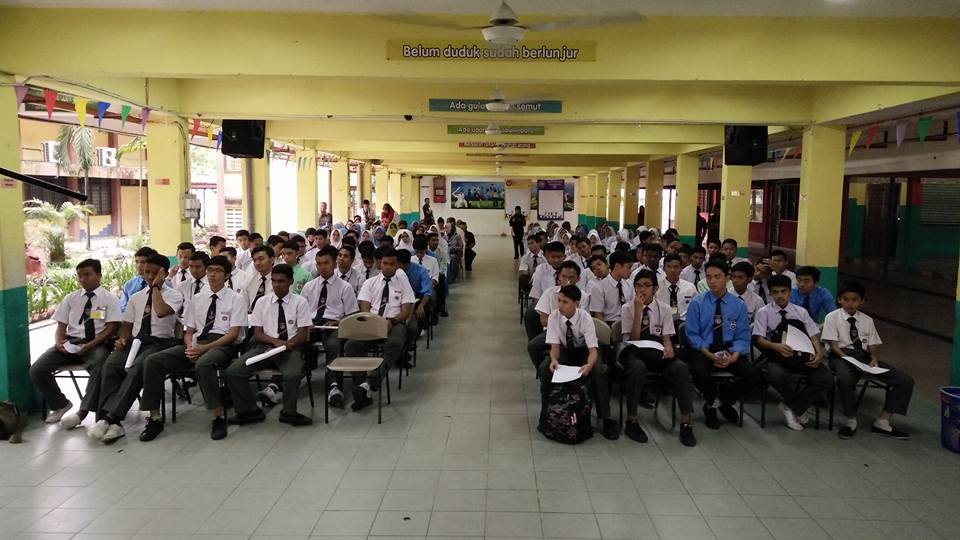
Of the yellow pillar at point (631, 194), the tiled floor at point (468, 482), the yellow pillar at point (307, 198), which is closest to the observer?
the tiled floor at point (468, 482)

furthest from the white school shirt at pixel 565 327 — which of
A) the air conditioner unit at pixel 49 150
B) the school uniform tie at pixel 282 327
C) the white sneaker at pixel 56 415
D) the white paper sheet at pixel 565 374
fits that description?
the air conditioner unit at pixel 49 150

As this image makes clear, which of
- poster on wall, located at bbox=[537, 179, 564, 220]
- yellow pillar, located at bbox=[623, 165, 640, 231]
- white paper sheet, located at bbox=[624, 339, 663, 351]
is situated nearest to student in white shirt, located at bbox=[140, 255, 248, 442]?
white paper sheet, located at bbox=[624, 339, 663, 351]

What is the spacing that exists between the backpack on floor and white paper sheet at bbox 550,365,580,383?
0.07 metres

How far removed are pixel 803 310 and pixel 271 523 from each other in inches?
182

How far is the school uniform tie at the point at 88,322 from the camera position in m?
5.66

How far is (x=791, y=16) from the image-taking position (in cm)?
575

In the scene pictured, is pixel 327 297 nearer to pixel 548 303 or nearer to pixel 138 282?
pixel 138 282

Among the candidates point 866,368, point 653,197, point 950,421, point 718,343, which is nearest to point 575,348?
point 718,343

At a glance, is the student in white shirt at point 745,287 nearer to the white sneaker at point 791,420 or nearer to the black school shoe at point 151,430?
the white sneaker at point 791,420

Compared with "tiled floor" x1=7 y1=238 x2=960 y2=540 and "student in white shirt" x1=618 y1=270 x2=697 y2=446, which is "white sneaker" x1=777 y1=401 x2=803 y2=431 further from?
"student in white shirt" x1=618 y1=270 x2=697 y2=446

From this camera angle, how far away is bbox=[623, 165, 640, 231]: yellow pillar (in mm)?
20188

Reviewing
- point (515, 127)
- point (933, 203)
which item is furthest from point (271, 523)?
point (933, 203)

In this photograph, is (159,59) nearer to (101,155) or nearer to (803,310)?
(803,310)

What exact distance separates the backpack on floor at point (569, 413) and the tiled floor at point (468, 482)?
12cm
